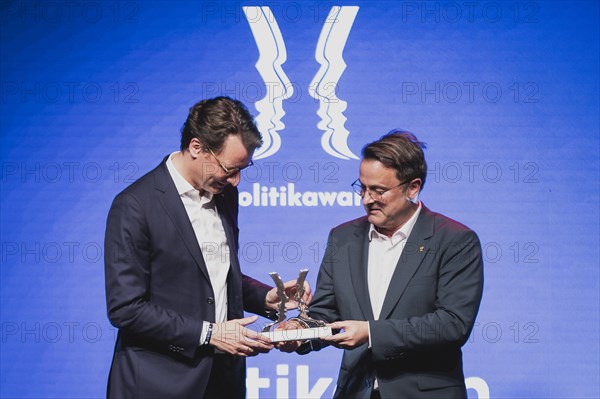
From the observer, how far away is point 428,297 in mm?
2357

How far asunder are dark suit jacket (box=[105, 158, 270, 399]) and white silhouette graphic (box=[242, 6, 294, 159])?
1.22 m

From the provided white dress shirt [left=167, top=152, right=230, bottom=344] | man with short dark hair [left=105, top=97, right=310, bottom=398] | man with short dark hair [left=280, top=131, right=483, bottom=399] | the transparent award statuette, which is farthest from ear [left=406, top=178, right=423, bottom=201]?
white dress shirt [left=167, top=152, right=230, bottom=344]

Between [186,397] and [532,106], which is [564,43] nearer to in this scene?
[532,106]

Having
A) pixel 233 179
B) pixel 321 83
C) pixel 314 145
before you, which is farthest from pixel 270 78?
pixel 233 179

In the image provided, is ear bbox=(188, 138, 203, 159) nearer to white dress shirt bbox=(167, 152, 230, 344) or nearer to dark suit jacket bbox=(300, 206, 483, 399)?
white dress shirt bbox=(167, 152, 230, 344)

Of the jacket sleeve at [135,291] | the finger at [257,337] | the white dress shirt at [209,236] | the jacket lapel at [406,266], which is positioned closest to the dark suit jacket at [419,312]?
the jacket lapel at [406,266]

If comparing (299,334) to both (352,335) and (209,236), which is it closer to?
(352,335)

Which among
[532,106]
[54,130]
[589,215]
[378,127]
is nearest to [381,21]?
[378,127]

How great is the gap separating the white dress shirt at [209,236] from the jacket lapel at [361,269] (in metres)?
0.45

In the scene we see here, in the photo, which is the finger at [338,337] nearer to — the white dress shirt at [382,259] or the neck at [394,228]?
the white dress shirt at [382,259]

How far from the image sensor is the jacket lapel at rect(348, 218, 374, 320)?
2377mm

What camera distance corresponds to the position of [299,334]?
7.77 feet

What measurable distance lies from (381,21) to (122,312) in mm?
2064

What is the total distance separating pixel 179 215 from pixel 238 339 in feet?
1.45
